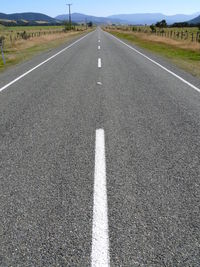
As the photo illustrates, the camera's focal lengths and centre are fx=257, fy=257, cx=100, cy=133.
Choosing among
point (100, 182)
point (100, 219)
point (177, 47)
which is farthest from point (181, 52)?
point (100, 219)

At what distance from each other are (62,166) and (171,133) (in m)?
2.22

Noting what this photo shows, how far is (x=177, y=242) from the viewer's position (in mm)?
2432

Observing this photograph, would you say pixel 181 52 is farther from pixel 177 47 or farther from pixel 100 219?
pixel 100 219

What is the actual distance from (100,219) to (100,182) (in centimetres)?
67

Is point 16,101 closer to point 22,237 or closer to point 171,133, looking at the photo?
point 171,133

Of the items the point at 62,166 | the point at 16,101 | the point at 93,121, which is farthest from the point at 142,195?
the point at 16,101

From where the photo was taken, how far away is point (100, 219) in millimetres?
2732

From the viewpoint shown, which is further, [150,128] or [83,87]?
[83,87]

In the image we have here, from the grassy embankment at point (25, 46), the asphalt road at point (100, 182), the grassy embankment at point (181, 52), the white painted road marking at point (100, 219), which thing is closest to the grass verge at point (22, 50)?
the grassy embankment at point (25, 46)

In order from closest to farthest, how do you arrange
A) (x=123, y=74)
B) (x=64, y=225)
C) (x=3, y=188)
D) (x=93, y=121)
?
(x=64, y=225) → (x=3, y=188) → (x=93, y=121) → (x=123, y=74)

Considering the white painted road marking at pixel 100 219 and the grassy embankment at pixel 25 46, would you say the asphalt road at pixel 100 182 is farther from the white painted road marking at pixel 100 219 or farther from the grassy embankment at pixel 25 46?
the grassy embankment at pixel 25 46

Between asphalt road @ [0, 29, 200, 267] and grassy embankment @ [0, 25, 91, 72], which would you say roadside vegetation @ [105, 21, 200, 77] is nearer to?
asphalt road @ [0, 29, 200, 267]

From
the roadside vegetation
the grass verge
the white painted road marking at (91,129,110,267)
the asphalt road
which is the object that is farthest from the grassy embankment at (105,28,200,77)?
the grass verge

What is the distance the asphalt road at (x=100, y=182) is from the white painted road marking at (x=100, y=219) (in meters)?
0.01
